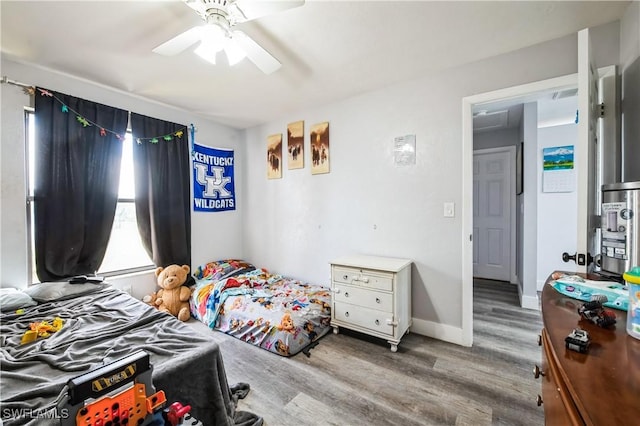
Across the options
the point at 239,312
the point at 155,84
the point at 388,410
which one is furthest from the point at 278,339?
the point at 155,84

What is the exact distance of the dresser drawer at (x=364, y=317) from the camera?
2.20 m

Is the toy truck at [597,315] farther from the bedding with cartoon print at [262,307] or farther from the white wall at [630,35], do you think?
the bedding with cartoon print at [262,307]

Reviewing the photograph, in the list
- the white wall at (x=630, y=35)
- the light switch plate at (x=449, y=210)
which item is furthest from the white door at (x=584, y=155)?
the light switch plate at (x=449, y=210)

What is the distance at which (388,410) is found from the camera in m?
1.55

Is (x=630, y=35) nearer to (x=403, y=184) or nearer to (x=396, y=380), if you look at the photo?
(x=403, y=184)

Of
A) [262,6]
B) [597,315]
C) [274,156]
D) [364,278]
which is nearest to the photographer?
[597,315]

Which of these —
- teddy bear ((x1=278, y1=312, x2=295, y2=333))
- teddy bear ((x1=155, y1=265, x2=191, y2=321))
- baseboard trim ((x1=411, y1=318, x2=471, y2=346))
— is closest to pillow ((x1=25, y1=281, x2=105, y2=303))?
teddy bear ((x1=155, y1=265, x2=191, y2=321))

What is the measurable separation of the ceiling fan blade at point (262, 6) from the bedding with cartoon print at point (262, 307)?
7.20 ft

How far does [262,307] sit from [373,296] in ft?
3.47

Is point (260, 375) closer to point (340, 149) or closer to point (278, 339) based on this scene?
point (278, 339)

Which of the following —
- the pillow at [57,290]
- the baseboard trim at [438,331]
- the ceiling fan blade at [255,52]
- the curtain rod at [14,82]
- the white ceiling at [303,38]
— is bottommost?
the baseboard trim at [438,331]

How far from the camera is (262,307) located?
2.49 m

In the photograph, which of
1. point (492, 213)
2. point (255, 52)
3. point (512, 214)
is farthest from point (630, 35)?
point (492, 213)

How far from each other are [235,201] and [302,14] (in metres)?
2.79
